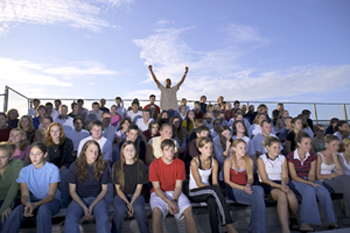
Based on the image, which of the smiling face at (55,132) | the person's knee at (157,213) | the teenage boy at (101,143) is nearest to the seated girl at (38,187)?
the smiling face at (55,132)

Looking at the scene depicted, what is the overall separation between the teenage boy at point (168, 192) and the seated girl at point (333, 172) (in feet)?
7.78

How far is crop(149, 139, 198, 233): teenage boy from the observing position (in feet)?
9.00

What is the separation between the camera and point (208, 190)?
297 centimetres

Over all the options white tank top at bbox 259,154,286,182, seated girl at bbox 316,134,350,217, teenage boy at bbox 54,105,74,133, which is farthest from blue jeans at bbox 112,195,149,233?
teenage boy at bbox 54,105,74,133

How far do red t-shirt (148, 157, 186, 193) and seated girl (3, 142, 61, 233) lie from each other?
3.97ft

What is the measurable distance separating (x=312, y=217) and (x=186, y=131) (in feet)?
12.3

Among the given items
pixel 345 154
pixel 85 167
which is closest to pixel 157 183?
pixel 85 167

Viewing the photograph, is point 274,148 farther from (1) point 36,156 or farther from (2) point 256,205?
(1) point 36,156

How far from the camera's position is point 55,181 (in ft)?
9.55

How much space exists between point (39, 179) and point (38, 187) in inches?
3.9

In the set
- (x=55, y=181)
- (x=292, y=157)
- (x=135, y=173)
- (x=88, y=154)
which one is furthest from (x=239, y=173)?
(x=55, y=181)

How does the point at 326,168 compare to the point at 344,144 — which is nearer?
the point at 326,168

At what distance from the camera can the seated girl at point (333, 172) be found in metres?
3.56

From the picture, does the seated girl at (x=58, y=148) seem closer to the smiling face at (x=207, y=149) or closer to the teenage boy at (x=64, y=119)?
the smiling face at (x=207, y=149)
